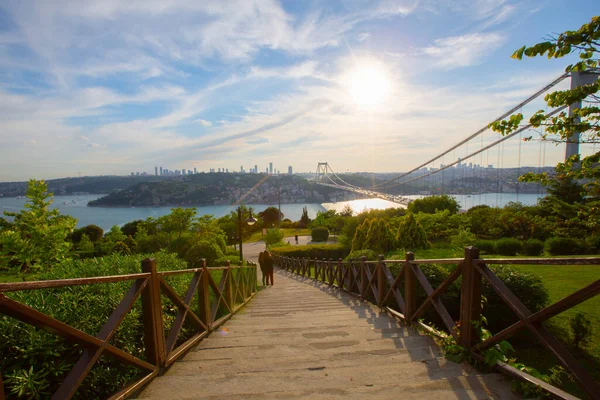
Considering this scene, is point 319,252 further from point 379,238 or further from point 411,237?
point 411,237

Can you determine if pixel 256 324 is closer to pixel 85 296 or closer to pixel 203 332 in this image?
pixel 203 332

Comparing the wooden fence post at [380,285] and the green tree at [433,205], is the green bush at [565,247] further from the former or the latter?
the green tree at [433,205]

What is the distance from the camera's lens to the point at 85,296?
2.44 meters

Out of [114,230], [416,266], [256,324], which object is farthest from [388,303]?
[114,230]

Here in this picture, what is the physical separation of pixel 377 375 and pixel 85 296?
2267 mm

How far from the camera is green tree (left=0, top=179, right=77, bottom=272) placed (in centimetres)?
675

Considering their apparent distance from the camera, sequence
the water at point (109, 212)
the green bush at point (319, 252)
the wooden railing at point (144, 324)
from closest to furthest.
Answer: the wooden railing at point (144, 324), the green bush at point (319, 252), the water at point (109, 212)

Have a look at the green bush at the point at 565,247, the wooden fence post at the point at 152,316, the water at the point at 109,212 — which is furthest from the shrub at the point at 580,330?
the water at the point at 109,212

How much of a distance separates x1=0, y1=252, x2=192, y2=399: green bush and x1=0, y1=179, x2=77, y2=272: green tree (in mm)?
4966

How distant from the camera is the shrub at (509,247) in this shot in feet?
47.4

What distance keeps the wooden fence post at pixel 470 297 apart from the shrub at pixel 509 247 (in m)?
14.1

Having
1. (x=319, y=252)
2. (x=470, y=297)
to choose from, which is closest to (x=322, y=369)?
(x=470, y=297)

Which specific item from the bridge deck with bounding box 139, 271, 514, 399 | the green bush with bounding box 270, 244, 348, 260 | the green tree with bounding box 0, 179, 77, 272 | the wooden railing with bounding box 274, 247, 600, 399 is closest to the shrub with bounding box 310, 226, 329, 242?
the green bush with bounding box 270, 244, 348, 260

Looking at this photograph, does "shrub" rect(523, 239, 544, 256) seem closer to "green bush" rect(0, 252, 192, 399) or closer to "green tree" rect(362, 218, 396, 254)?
"green tree" rect(362, 218, 396, 254)
